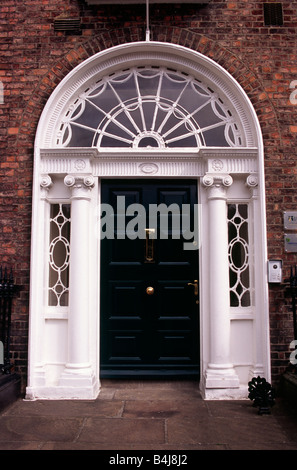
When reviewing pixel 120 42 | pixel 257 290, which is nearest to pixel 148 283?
pixel 257 290

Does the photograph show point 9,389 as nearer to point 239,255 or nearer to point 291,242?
point 239,255

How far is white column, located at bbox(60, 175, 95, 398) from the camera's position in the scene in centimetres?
436

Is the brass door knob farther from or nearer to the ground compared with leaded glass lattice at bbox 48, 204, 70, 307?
nearer to the ground

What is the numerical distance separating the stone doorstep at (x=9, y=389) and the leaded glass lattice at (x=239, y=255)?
2.57 metres

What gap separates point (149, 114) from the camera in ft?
16.2

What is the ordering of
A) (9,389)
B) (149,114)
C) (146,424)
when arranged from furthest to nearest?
1. (149,114)
2. (9,389)
3. (146,424)

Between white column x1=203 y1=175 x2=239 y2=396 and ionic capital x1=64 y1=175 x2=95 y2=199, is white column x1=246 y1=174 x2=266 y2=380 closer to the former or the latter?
white column x1=203 y1=175 x2=239 y2=396

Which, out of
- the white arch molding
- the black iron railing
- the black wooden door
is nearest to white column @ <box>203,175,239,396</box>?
the white arch molding

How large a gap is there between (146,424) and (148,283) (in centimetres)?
169

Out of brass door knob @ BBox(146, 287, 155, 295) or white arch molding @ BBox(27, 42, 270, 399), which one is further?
brass door knob @ BBox(146, 287, 155, 295)

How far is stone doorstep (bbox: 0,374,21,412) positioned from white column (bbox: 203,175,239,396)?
6.74ft
